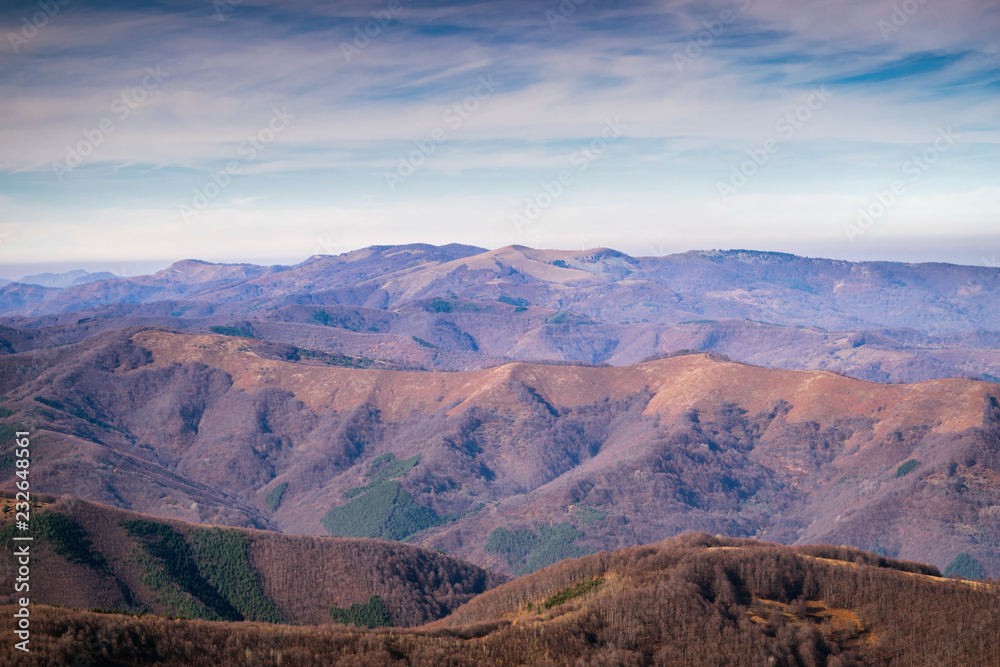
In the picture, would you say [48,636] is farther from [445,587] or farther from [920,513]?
[920,513]

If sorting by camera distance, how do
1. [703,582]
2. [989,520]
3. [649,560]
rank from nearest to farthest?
[703,582], [649,560], [989,520]

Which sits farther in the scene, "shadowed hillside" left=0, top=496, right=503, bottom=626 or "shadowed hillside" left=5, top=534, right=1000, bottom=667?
"shadowed hillside" left=0, top=496, right=503, bottom=626

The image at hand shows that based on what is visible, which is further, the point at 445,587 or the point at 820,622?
the point at 445,587

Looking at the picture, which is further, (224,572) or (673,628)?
(224,572)

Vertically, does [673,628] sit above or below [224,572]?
above

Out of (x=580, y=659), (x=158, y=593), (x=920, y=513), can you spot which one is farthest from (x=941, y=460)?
(x=158, y=593)

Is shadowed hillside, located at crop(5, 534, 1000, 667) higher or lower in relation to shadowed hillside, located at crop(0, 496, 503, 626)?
higher

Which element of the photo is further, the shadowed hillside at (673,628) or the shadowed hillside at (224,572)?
the shadowed hillside at (224,572)

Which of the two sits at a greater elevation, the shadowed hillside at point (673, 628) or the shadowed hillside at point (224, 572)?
A: the shadowed hillside at point (673, 628)
